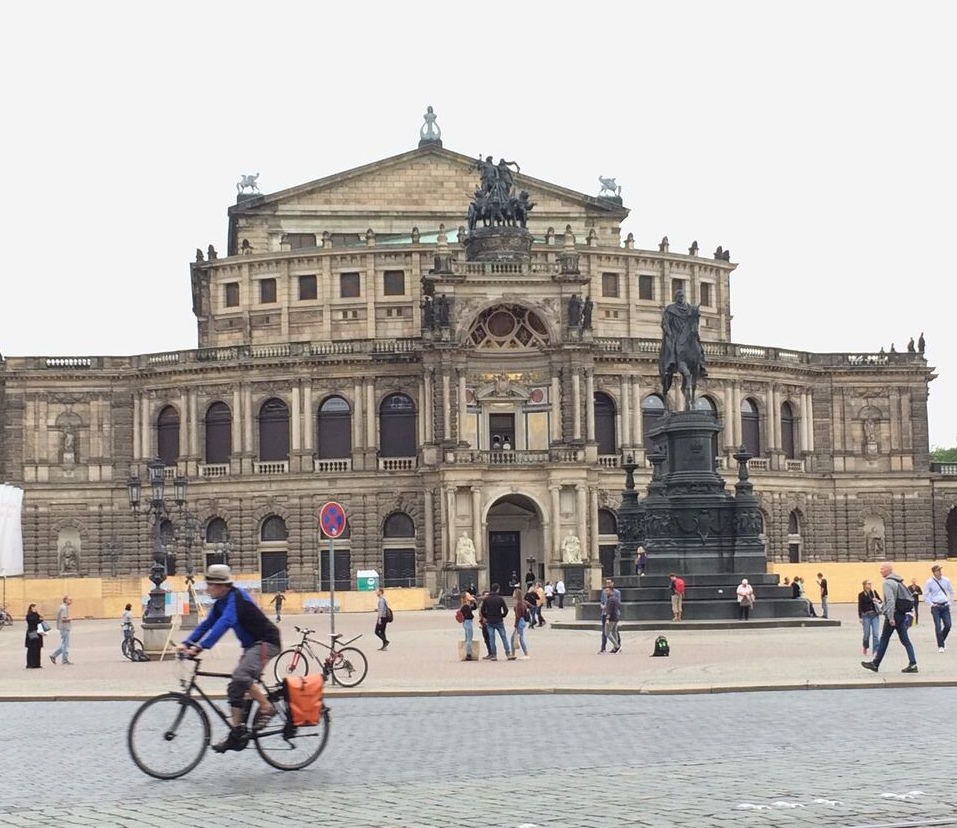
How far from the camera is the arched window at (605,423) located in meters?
93.1

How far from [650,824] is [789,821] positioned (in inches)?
43.9

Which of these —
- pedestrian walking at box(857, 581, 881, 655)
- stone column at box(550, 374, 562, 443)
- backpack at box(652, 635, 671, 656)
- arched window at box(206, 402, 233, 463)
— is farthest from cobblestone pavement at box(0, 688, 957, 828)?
arched window at box(206, 402, 233, 463)

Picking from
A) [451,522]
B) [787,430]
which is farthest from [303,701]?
[787,430]

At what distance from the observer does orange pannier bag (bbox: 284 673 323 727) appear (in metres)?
17.3

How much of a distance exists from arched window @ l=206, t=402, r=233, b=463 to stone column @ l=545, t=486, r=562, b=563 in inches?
745

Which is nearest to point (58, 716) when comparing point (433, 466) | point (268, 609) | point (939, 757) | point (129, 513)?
point (939, 757)

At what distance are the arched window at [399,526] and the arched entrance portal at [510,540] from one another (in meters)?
4.25

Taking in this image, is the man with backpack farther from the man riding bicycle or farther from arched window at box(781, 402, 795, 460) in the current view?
arched window at box(781, 402, 795, 460)

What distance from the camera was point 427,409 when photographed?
294ft

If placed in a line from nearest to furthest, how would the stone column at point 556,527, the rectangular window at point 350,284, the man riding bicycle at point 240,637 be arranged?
the man riding bicycle at point 240,637 → the stone column at point 556,527 → the rectangular window at point 350,284

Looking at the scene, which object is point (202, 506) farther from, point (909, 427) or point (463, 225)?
point (909, 427)

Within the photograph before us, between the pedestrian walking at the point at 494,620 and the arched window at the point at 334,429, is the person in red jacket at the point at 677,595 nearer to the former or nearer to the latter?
the pedestrian walking at the point at 494,620

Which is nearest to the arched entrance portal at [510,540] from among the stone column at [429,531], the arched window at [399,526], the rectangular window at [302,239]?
the stone column at [429,531]

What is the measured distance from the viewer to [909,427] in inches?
3905
